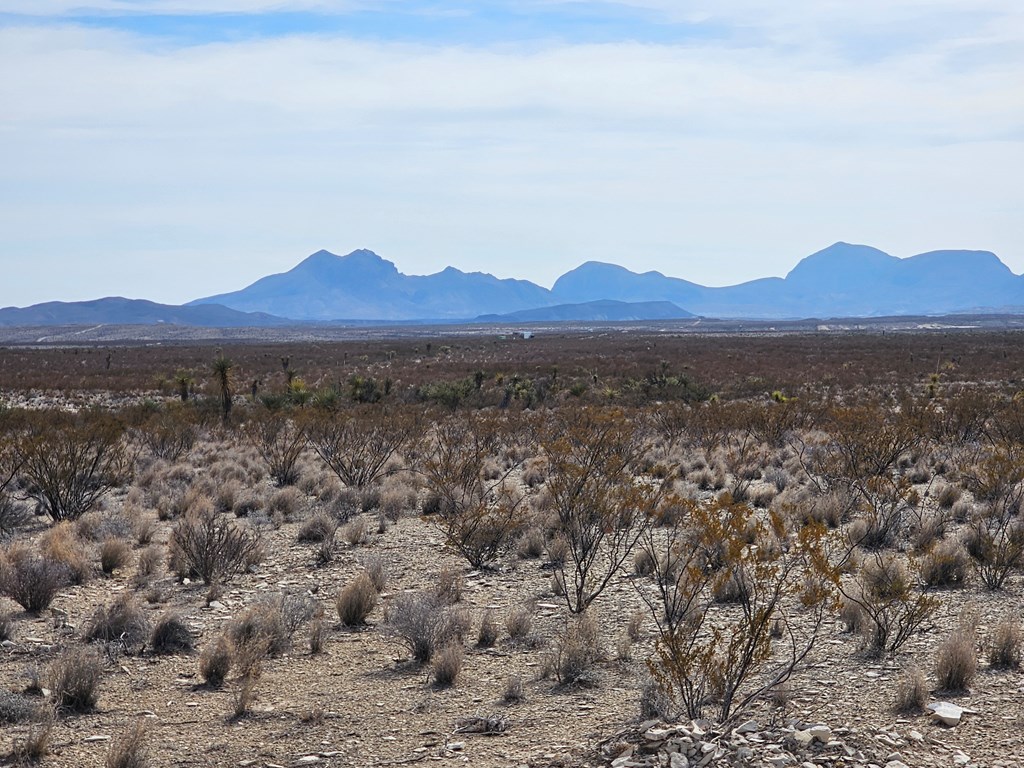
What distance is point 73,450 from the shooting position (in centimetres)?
1490

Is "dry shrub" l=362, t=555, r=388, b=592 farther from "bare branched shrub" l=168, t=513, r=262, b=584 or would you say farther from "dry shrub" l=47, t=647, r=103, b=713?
"dry shrub" l=47, t=647, r=103, b=713

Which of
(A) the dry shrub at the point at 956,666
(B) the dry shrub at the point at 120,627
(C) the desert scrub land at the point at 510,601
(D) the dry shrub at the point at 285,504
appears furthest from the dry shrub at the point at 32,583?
(A) the dry shrub at the point at 956,666

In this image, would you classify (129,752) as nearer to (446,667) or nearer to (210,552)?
(446,667)

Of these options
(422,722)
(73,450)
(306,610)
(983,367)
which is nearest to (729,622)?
(422,722)

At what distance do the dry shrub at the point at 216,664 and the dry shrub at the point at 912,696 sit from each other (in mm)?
5358

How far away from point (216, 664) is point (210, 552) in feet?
10.6

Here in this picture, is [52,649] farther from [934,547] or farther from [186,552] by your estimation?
[934,547]

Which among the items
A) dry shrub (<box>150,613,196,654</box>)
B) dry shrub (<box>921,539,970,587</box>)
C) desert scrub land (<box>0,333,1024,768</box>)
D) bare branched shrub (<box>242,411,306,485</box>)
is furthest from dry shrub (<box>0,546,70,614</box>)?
dry shrub (<box>921,539,970,587</box>)

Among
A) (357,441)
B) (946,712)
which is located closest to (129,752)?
(946,712)

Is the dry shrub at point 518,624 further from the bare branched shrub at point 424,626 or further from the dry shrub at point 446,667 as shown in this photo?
the dry shrub at point 446,667

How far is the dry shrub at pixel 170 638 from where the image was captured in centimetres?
842

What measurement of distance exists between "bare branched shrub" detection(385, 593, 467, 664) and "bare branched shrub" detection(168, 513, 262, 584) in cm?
279

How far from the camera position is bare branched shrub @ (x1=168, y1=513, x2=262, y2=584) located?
10.7 meters

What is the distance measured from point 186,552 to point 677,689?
21.1 ft
